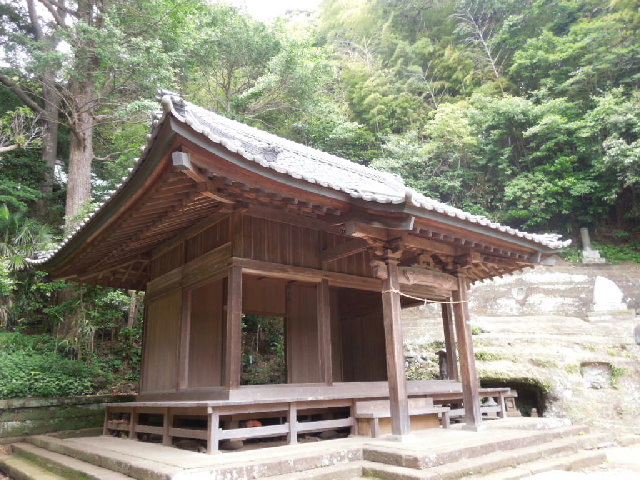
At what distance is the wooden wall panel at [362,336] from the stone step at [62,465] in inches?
228

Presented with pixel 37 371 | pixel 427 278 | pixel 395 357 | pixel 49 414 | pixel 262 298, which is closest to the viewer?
pixel 395 357

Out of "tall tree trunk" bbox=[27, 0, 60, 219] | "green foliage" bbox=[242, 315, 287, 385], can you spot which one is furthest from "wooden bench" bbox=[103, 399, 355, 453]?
"tall tree trunk" bbox=[27, 0, 60, 219]

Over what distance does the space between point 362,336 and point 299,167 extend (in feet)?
14.7

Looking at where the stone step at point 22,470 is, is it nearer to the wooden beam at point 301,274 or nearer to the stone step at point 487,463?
the wooden beam at point 301,274

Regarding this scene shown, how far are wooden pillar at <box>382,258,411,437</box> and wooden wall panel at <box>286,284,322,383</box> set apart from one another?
6.18 feet

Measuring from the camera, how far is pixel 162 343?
7527 mm

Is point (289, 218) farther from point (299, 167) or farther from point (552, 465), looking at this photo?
point (552, 465)

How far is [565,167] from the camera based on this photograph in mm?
20359

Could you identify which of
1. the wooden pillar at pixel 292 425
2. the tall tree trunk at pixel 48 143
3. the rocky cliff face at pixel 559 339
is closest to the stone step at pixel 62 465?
the wooden pillar at pixel 292 425

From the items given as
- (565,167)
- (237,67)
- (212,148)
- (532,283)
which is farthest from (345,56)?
(212,148)

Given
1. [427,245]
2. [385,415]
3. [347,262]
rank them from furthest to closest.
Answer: [347,262], [427,245], [385,415]

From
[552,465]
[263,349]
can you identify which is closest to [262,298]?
[552,465]

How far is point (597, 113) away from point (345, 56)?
16122 mm

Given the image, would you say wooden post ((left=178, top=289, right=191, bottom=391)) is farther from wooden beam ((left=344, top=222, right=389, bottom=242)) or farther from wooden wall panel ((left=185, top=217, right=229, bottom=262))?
wooden beam ((left=344, top=222, right=389, bottom=242))
